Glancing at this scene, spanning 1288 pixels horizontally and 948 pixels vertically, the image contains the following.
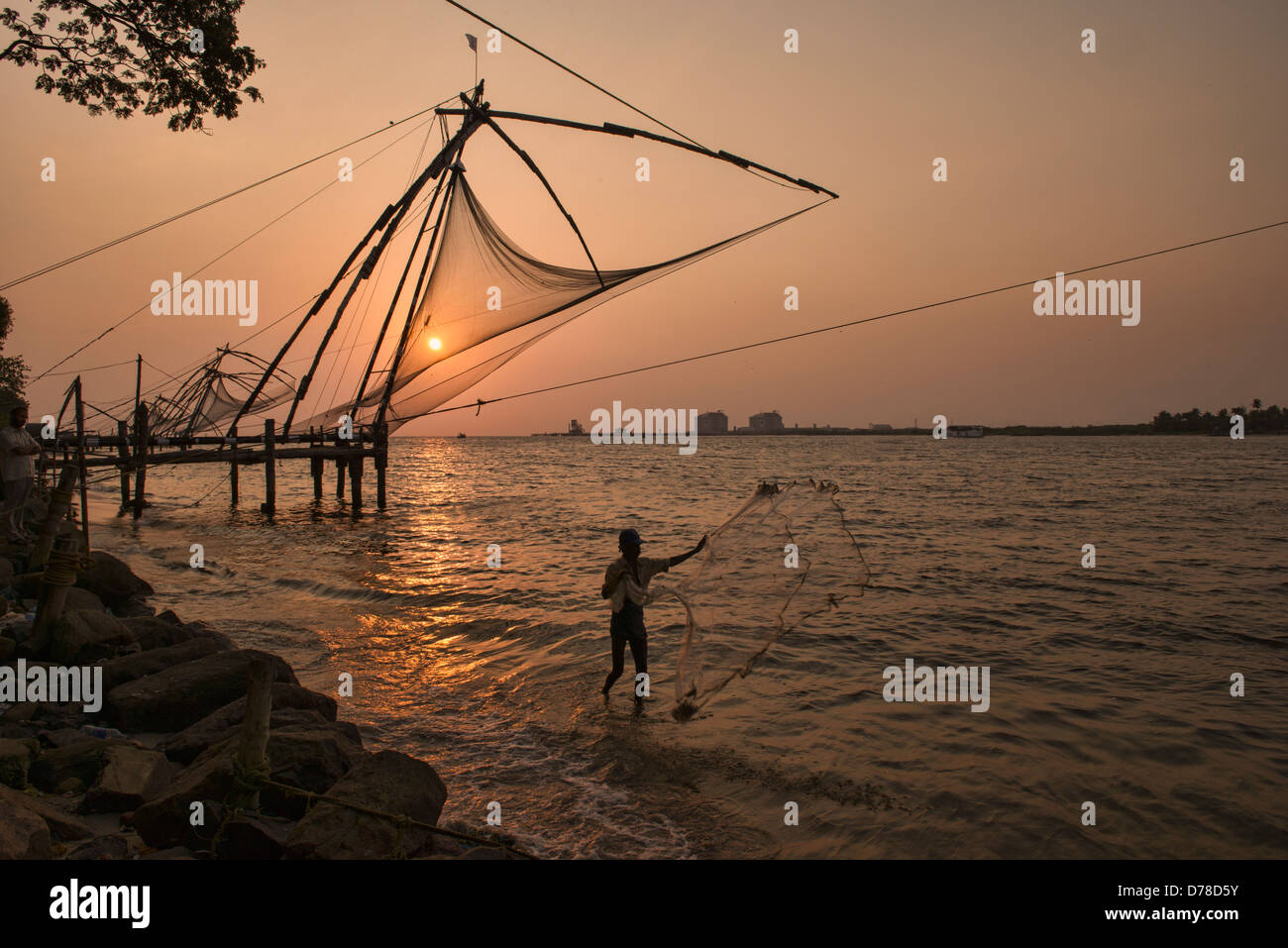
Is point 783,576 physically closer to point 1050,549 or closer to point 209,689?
point 209,689

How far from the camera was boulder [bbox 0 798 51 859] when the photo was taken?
3442mm

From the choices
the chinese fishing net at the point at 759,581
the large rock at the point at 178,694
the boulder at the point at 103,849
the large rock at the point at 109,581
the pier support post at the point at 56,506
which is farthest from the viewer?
the large rock at the point at 109,581

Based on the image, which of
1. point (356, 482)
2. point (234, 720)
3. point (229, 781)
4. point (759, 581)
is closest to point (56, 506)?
point (234, 720)

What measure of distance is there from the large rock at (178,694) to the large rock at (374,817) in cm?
192

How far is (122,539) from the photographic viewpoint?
72.4 ft

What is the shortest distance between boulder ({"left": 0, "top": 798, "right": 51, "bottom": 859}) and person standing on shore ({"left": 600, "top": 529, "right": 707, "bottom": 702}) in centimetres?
434

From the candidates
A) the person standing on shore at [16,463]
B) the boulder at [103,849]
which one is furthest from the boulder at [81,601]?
the boulder at [103,849]

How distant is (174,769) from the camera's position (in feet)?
17.6

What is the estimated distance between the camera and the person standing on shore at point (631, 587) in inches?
277

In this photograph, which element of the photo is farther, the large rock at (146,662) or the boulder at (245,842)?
the large rock at (146,662)

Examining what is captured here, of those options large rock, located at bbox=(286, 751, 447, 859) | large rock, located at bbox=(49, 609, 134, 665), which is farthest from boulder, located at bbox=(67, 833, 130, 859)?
large rock, located at bbox=(49, 609, 134, 665)

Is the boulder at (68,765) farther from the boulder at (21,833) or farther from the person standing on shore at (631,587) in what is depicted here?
the person standing on shore at (631,587)

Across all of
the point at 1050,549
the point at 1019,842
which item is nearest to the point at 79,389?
the point at 1019,842

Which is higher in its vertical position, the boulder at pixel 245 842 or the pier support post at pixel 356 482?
the pier support post at pixel 356 482
